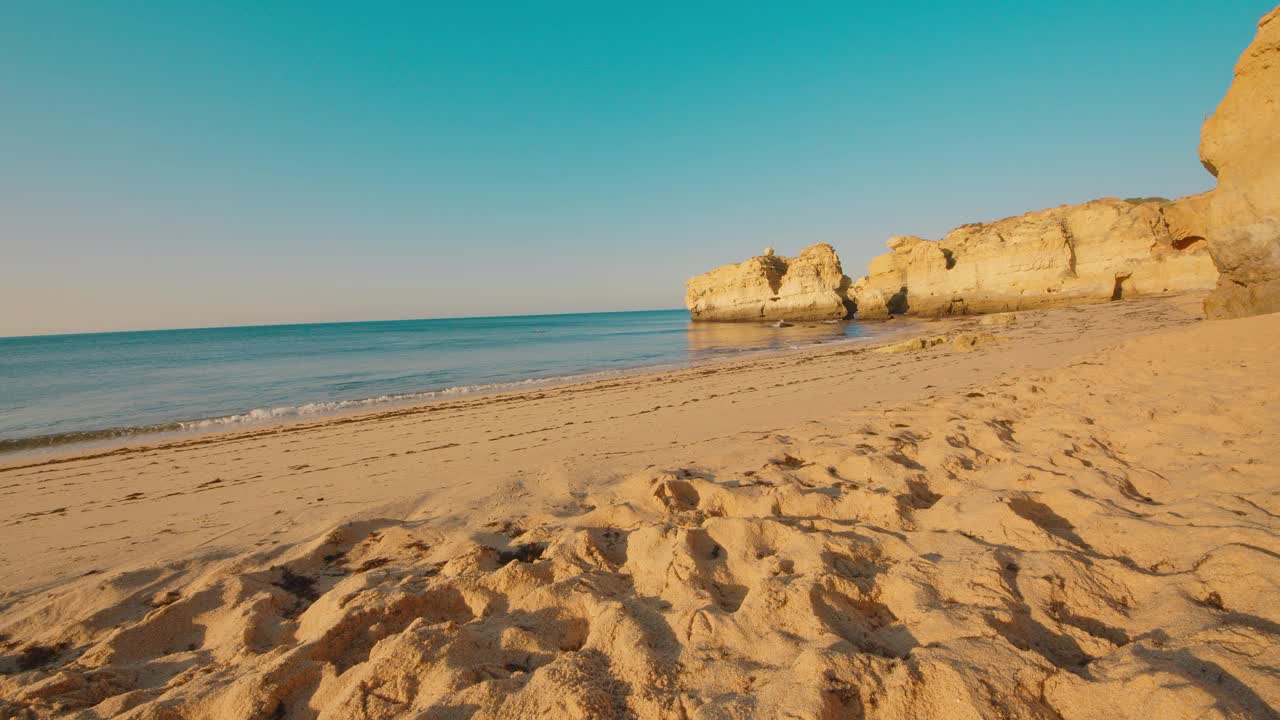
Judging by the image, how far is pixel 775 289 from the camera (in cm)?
4806

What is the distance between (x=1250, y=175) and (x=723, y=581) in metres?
12.4

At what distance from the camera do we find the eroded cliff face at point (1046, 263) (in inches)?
1061

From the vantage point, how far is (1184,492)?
275cm

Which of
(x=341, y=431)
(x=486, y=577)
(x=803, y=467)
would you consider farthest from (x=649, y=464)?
(x=341, y=431)

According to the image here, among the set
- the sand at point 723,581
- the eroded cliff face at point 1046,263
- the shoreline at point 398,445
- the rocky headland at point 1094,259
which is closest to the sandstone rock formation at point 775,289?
the rocky headland at point 1094,259

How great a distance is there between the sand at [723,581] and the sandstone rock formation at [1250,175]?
592 cm

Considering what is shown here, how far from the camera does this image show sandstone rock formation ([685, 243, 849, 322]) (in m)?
44.0

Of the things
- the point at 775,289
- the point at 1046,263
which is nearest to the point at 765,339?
the point at 1046,263

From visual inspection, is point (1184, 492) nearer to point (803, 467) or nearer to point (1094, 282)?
point (803, 467)

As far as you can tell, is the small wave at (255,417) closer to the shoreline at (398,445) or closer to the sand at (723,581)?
the shoreline at (398,445)

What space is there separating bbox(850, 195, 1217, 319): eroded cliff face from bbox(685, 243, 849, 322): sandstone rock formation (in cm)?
401

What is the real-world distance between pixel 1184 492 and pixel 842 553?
2060 mm

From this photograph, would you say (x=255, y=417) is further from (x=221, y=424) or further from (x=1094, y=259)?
(x=1094, y=259)

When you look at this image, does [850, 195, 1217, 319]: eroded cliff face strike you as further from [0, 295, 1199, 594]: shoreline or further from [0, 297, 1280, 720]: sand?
[0, 297, 1280, 720]: sand
